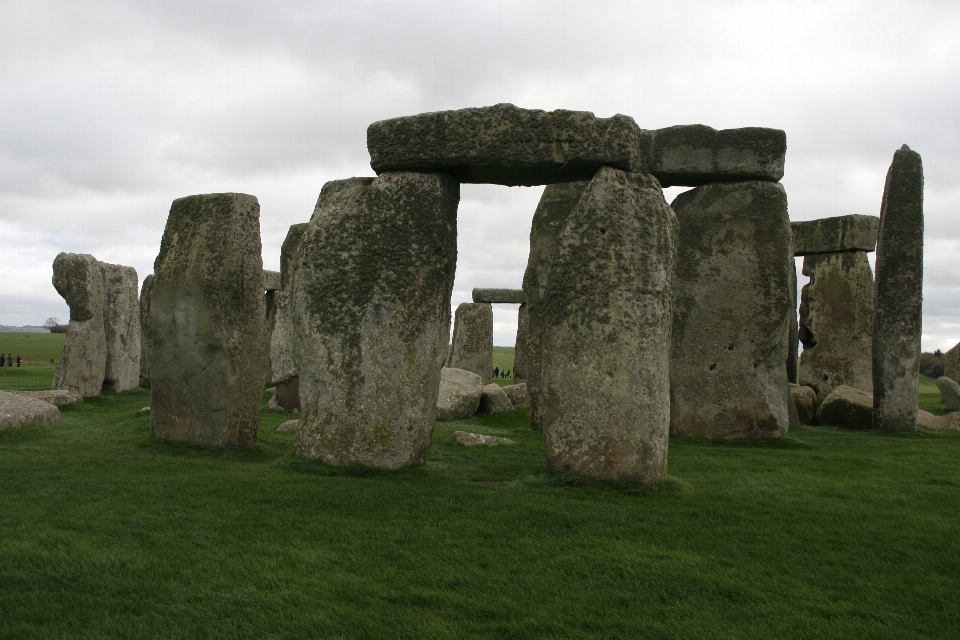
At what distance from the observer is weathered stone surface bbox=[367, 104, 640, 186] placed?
21.8 feet

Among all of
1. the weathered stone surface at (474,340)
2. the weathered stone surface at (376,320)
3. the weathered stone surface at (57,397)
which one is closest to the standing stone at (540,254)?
the weathered stone surface at (376,320)

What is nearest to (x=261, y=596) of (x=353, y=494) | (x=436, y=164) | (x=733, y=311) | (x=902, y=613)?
(x=353, y=494)

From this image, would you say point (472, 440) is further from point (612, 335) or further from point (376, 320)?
point (612, 335)

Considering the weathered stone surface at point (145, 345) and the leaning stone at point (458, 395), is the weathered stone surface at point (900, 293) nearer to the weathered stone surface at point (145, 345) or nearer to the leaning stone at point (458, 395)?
the leaning stone at point (458, 395)

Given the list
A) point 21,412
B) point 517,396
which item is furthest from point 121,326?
point 517,396

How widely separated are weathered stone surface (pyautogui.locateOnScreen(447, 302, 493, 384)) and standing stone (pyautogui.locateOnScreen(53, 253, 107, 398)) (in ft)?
33.2

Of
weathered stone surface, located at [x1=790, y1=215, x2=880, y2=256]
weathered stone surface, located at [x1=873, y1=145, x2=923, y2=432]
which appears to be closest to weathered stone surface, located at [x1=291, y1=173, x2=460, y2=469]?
weathered stone surface, located at [x1=873, y1=145, x2=923, y2=432]

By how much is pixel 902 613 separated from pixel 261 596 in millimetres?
3128

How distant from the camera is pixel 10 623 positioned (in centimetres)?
353

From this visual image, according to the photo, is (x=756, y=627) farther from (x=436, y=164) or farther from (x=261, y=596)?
(x=436, y=164)

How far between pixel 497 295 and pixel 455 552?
18842 mm

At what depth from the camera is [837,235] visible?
16.2 metres

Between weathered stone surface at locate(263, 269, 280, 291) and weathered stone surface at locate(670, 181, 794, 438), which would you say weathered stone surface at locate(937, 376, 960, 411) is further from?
weathered stone surface at locate(263, 269, 280, 291)

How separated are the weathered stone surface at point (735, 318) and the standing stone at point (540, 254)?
73.0 inches
